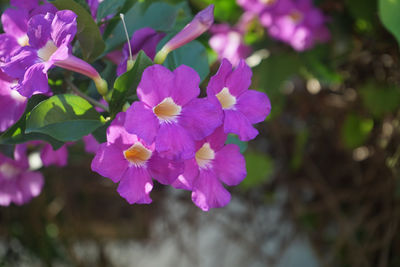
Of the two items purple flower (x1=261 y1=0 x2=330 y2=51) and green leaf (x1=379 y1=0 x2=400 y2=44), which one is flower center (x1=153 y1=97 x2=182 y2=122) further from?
purple flower (x1=261 y1=0 x2=330 y2=51)

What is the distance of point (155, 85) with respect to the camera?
20.8 inches

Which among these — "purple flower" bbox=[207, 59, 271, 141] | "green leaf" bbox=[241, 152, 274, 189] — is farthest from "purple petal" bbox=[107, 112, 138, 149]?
"green leaf" bbox=[241, 152, 274, 189]

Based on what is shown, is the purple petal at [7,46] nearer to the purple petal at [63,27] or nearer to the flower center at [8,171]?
the purple petal at [63,27]

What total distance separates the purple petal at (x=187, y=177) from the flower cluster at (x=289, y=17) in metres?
0.65

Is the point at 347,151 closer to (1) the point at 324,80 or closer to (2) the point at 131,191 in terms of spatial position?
(1) the point at 324,80

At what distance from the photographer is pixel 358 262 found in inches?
55.2

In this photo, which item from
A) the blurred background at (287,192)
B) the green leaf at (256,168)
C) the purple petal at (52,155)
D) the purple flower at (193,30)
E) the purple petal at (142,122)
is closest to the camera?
the purple petal at (142,122)

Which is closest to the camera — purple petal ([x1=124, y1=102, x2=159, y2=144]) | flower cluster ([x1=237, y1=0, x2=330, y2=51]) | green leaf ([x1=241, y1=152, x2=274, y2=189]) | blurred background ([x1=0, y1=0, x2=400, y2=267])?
purple petal ([x1=124, y1=102, x2=159, y2=144])

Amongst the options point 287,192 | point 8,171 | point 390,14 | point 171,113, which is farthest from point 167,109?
point 287,192

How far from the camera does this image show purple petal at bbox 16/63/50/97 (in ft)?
1.72

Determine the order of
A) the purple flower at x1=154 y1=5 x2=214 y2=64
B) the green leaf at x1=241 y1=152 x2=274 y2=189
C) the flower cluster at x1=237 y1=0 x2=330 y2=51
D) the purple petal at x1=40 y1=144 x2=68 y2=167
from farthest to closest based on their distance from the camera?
the green leaf at x1=241 y1=152 x2=274 y2=189, the flower cluster at x1=237 y1=0 x2=330 y2=51, the purple petal at x1=40 y1=144 x2=68 y2=167, the purple flower at x1=154 y1=5 x2=214 y2=64

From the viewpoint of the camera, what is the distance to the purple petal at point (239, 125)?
21.5 inches

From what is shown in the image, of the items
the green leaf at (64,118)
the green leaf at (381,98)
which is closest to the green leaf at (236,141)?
the green leaf at (64,118)

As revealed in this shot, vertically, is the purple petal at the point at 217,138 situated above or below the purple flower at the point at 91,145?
above
